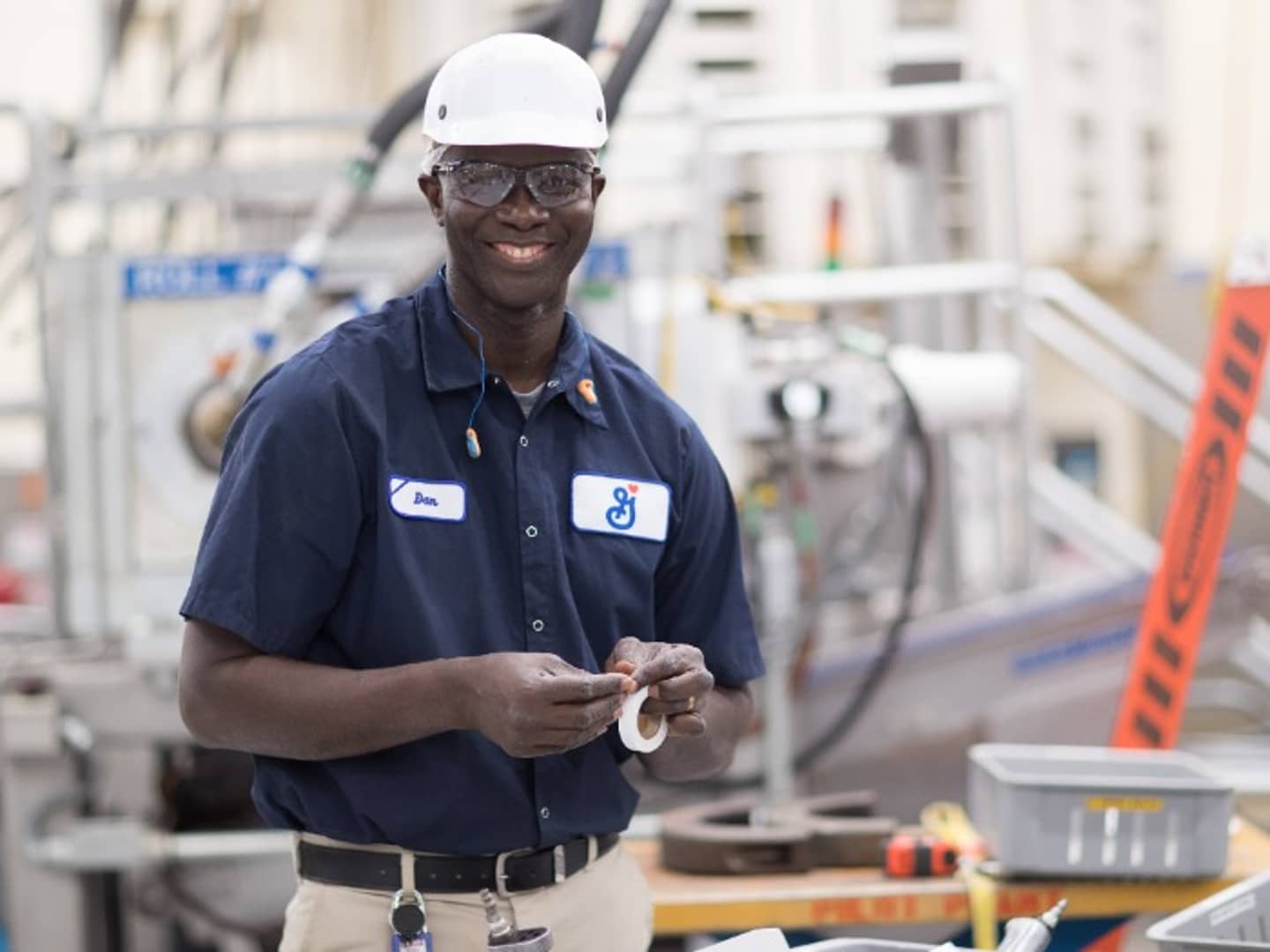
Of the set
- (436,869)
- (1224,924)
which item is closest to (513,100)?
(436,869)

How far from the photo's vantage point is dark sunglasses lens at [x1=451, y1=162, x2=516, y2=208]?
2207 millimetres

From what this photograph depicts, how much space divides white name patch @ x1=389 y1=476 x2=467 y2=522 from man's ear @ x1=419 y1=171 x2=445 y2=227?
0.31 m

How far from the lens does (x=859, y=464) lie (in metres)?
6.45

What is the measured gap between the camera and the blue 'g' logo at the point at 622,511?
7.77 ft

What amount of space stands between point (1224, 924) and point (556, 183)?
130 cm

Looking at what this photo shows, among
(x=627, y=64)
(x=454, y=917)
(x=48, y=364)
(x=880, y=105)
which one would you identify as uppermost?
(x=880, y=105)

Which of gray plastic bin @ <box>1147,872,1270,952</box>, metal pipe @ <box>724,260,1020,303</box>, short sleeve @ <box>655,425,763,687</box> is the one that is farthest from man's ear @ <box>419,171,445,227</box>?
metal pipe @ <box>724,260,1020,303</box>

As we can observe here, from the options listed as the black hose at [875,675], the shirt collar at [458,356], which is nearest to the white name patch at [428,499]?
the shirt collar at [458,356]

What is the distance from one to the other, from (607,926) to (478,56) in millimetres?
1085

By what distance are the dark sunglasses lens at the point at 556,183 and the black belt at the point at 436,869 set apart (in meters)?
0.78

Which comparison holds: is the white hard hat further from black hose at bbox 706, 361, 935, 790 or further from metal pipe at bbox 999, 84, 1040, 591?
metal pipe at bbox 999, 84, 1040, 591

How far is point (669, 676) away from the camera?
2158mm

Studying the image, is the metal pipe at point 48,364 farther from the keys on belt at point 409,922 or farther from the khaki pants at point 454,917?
the keys on belt at point 409,922

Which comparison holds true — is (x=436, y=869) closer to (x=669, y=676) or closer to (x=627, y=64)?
(x=669, y=676)
